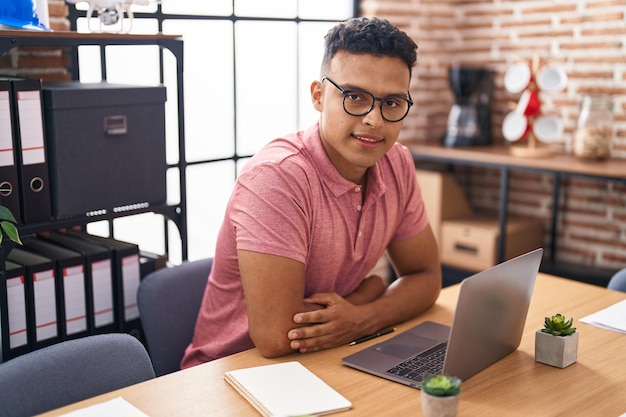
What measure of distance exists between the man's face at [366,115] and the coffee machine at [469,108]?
2.13m

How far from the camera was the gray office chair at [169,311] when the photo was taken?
1998 mm

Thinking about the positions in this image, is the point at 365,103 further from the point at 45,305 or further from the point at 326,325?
the point at 45,305

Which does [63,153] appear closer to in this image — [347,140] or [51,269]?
[51,269]

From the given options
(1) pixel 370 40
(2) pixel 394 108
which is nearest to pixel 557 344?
(2) pixel 394 108

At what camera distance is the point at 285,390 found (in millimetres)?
1471

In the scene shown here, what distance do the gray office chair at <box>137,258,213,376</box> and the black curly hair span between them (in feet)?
2.25

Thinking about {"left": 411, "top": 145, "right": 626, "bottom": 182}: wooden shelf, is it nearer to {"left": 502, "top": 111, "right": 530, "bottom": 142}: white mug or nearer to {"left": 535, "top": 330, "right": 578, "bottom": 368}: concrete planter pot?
{"left": 502, "top": 111, "right": 530, "bottom": 142}: white mug

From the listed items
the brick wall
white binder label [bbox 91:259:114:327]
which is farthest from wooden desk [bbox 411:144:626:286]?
white binder label [bbox 91:259:114:327]

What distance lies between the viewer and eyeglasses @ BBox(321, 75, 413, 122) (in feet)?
6.07

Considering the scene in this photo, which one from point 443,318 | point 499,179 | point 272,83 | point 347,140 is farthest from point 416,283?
point 499,179

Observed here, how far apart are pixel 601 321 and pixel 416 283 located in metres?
0.46

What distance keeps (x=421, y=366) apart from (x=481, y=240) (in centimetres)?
229

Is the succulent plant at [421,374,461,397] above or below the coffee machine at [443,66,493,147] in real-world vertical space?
below

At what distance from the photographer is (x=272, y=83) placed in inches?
141
